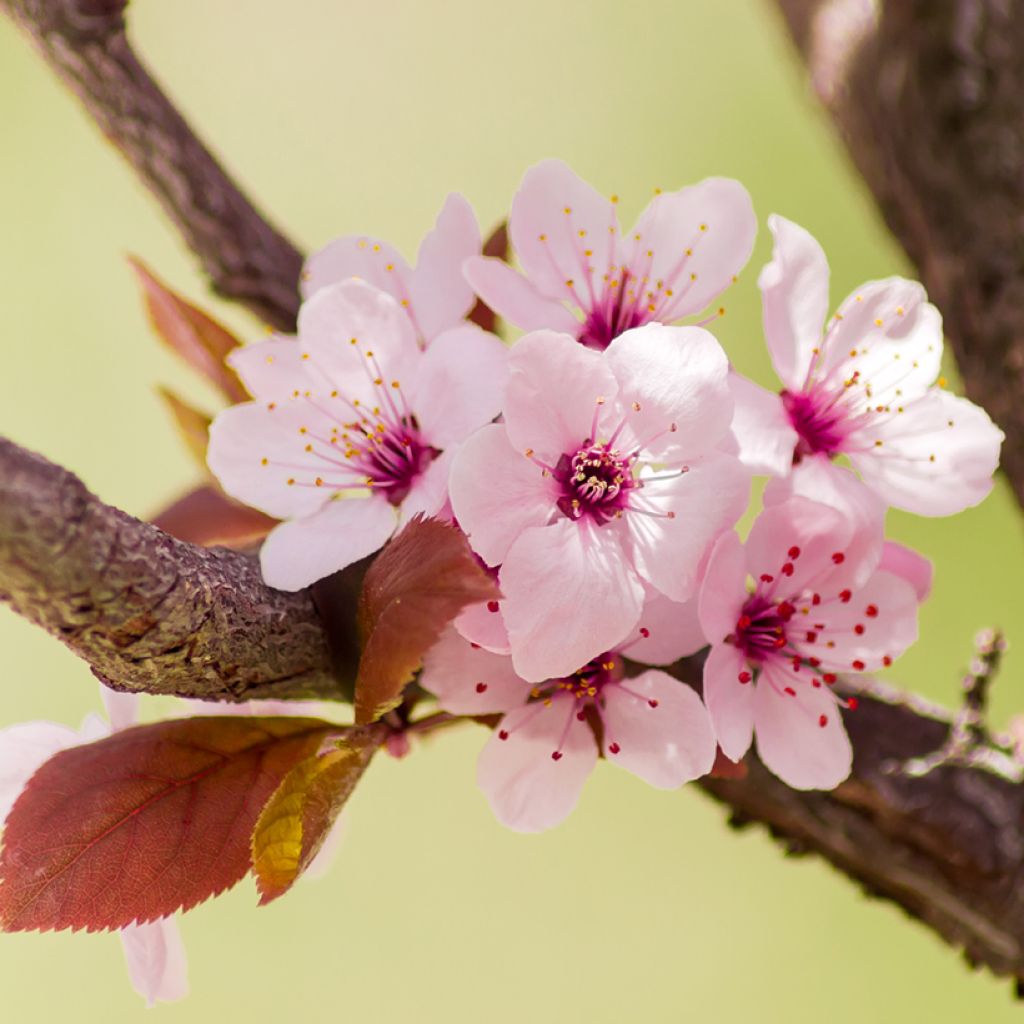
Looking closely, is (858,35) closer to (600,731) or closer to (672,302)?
(672,302)

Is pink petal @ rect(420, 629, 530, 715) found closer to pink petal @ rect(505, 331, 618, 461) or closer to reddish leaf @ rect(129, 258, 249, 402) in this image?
pink petal @ rect(505, 331, 618, 461)

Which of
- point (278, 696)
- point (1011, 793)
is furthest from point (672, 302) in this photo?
point (1011, 793)

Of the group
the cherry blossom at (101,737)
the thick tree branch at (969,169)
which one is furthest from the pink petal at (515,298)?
the thick tree branch at (969,169)

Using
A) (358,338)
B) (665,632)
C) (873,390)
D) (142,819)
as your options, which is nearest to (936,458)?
(873,390)

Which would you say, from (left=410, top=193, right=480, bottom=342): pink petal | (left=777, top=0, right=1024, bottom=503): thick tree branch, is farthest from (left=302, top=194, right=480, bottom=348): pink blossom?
(left=777, top=0, right=1024, bottom=503): thick tree branch

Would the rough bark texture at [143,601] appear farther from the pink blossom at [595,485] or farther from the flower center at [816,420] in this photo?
the flower center at [816,420]
